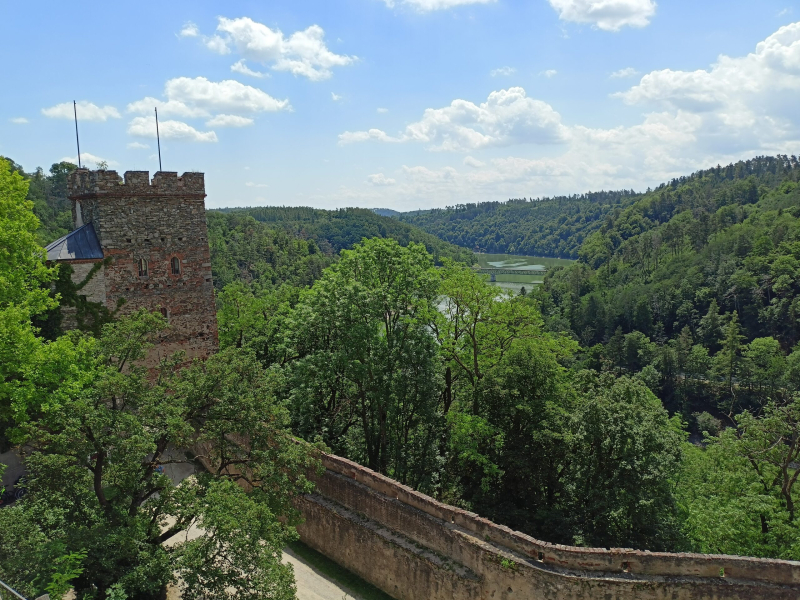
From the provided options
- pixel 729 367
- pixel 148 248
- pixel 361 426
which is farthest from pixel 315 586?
pixel 729 367

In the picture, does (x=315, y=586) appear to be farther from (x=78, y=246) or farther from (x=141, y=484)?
(x=78, y=246)

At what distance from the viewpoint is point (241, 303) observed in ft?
101

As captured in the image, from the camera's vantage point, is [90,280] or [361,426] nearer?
[90,280]

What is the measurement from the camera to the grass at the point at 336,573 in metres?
16.2

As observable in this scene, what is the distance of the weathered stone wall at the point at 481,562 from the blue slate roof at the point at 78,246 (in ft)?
36.8

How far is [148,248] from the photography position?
21.5m

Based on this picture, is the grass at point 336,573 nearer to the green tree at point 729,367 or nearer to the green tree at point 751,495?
the green tree at point 751,495

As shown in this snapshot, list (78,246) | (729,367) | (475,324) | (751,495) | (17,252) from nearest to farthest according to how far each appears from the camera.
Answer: (17,252), (751,495), (78,246), (475,324), (729,367)

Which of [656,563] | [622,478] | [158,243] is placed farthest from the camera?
[158,243]

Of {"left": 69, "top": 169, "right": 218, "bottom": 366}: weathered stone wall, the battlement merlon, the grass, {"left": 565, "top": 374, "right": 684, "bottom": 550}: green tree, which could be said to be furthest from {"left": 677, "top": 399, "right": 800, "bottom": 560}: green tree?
the battlement merlon

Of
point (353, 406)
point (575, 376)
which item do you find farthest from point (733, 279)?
point (353, 406)

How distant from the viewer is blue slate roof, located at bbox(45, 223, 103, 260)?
19.8 meters

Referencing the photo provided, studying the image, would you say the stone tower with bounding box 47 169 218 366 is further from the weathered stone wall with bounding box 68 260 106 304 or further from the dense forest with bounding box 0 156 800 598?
the dense forest with bounding box 0 156 800 598

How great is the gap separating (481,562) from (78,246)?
1617cm
